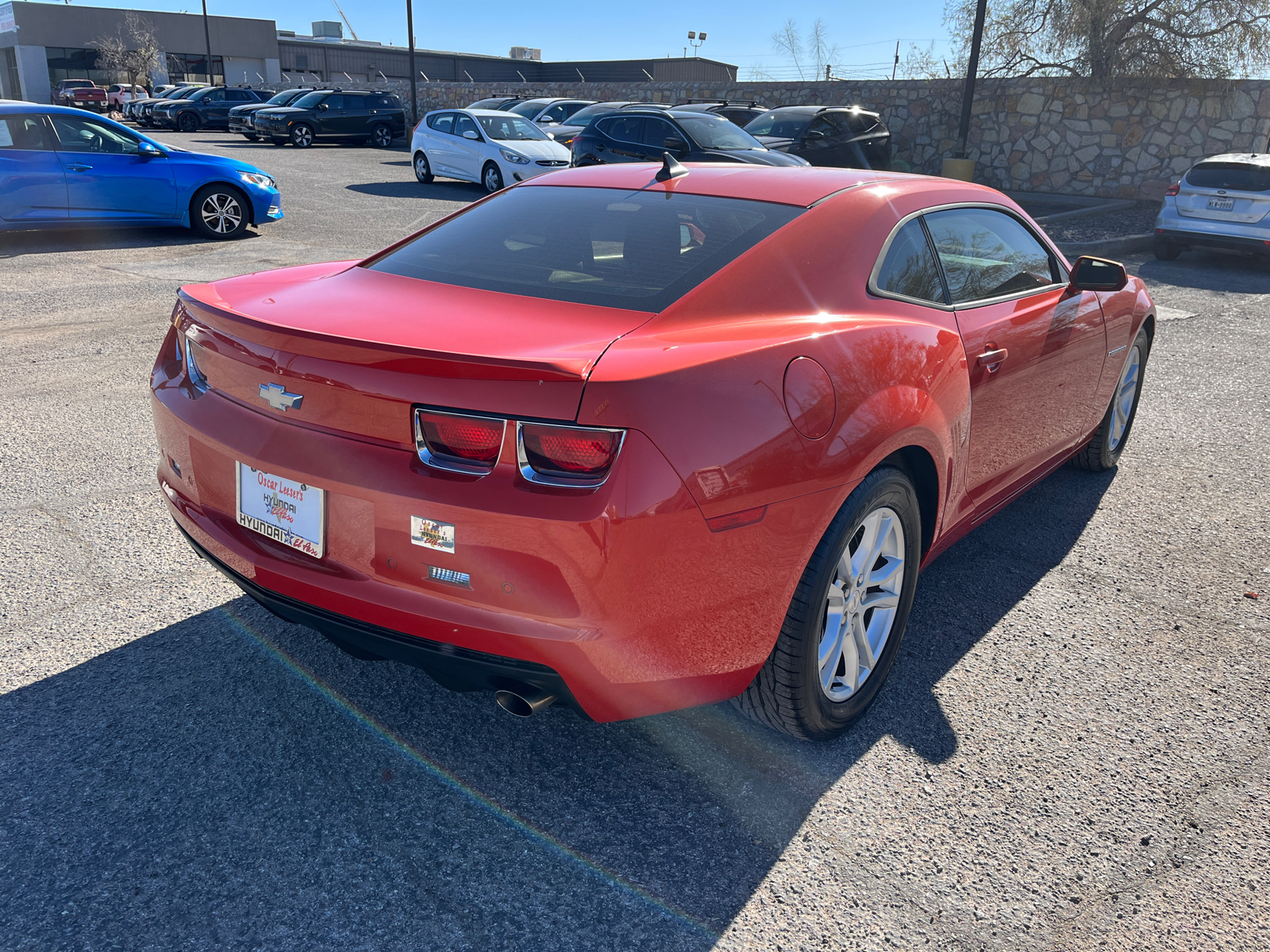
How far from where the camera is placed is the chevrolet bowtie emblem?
2.33m

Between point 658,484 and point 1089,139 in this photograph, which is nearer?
point 658,484

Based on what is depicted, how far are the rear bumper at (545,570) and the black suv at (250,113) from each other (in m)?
31.7

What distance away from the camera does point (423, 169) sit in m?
19.4

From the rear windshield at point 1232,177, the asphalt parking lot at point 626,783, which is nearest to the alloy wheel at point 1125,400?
the asphalt parking lot at point 626,783

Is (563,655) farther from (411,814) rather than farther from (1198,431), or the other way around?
(1198,431)

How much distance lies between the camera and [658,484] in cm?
207

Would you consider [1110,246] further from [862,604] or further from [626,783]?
[626,783]

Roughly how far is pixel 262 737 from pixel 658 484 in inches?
56.8

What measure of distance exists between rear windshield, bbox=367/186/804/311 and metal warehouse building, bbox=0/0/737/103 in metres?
54.9

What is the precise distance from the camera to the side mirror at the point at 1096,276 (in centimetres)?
391

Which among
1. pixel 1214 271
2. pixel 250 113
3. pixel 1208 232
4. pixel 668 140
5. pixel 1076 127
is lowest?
pixel 1214 271

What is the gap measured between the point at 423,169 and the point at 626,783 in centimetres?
1860

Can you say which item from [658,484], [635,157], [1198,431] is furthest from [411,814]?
[635,157]

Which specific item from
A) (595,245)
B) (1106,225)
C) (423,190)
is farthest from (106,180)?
(1106,225)
